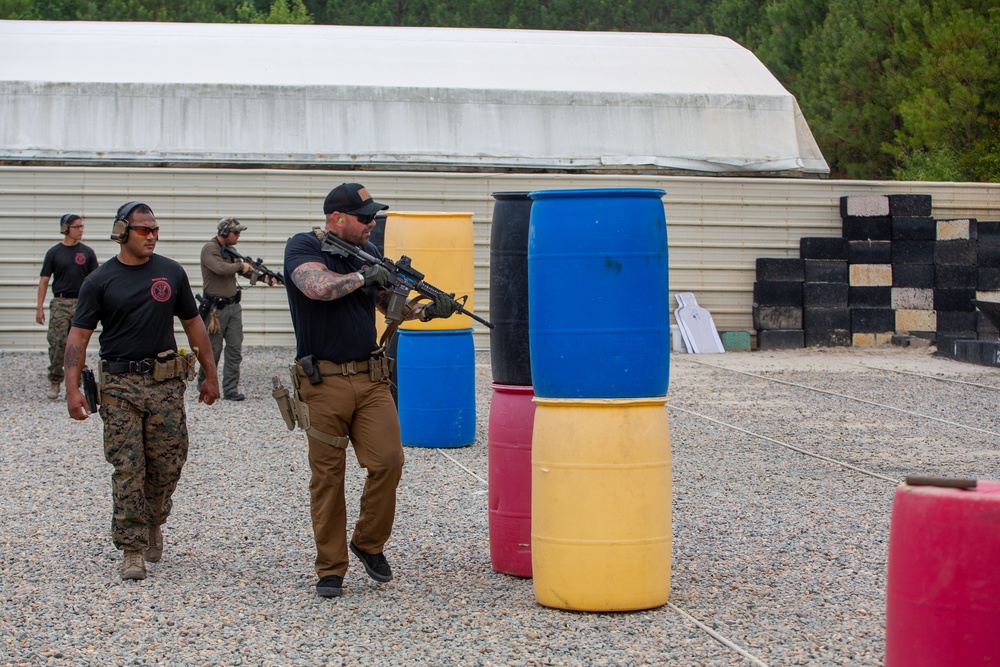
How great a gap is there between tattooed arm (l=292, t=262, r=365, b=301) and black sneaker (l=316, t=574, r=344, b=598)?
1.32 m

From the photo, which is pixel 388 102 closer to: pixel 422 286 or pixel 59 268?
pixel 59 268

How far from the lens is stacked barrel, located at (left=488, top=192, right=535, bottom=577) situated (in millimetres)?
6469

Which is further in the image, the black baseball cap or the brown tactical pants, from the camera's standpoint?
the black baseball cap

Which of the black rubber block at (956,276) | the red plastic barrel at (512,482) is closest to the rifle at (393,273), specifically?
the red plastic barrel at (512,482)

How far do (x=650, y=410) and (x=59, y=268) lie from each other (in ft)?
30.6

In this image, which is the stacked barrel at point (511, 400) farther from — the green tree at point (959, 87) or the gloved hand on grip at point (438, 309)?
the green tree at point (959, 87)

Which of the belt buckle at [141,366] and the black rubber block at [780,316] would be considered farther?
the black rubber block at [780,316]

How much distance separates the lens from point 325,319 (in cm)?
614

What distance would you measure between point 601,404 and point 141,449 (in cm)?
243

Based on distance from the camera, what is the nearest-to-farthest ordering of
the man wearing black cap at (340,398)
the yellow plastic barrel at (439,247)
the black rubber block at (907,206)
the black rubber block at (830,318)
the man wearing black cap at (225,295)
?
the man wearing black cap at (340,398) < the yellow plastic barrel at (439,247) < the man wearing black cap at (225,295) < the black rubber block at (907,206) < the black rubber block at (830,318)

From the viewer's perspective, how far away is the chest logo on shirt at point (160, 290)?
661 centimetres

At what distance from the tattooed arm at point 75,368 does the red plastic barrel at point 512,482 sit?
2124 mm

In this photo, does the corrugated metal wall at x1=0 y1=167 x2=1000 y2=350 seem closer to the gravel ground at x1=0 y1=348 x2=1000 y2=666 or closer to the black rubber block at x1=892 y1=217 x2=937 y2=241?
the black rubber block at x1=892 y1=217 x2=937 y2=241

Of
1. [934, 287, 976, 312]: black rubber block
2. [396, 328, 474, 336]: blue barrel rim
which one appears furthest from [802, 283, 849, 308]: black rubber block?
[396, 328, 474, 336]: blue barrel rim
